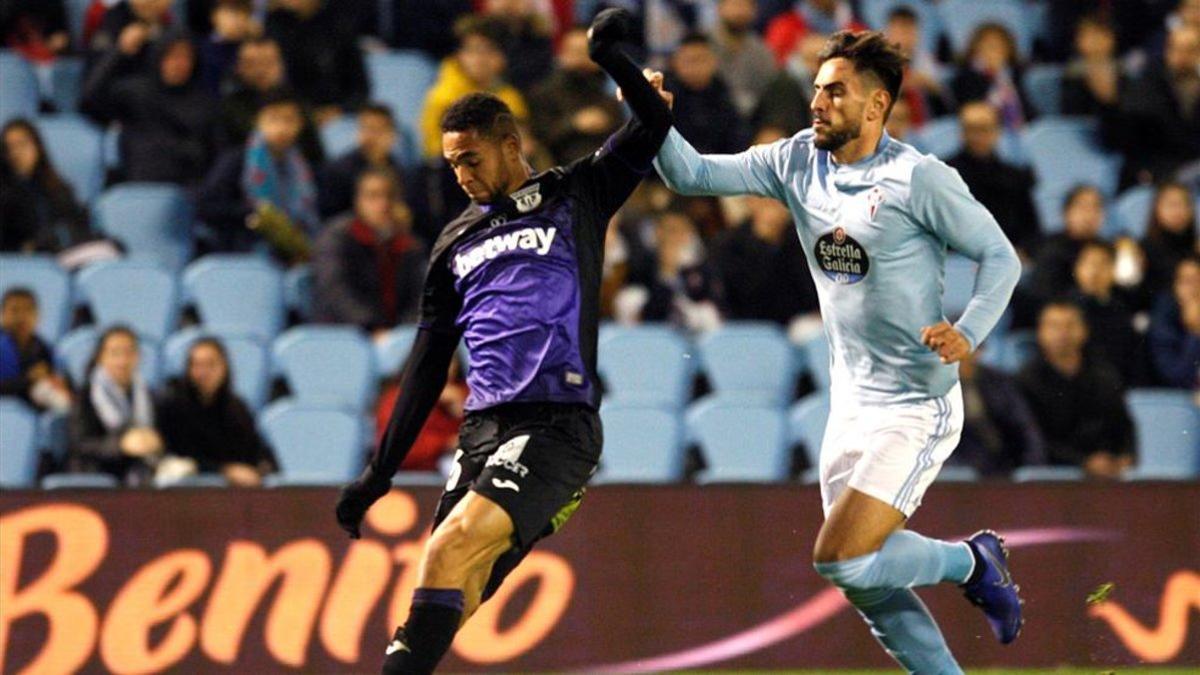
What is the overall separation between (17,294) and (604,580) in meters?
3.73

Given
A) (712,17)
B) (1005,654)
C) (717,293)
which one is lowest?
(1005,654)

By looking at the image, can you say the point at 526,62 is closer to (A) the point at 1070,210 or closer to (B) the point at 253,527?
(A) the point at 1070,210

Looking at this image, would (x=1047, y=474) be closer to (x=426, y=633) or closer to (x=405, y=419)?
(x=405, y=419)

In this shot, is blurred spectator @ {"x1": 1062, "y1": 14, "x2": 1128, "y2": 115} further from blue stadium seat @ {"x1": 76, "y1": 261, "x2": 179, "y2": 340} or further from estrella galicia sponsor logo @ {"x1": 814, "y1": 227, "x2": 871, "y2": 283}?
estrella galicia sponsor logo @ {"x1": 814, "y1": 227, "x2": 871, "y2": 283}

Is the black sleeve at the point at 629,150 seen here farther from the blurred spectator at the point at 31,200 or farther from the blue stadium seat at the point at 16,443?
the blurred spectator at the point at 31,200

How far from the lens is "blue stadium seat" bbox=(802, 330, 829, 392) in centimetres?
1206

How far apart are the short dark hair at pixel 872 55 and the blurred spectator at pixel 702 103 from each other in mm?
6016

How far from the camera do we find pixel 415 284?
1227 cm

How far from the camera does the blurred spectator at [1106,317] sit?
12.4 m

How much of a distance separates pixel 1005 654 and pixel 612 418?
2584mm

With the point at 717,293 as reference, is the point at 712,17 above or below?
above

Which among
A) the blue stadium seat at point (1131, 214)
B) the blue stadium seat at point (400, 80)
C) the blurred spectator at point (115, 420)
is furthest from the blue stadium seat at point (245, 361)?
the blue stadium seat at point (1131, 214)

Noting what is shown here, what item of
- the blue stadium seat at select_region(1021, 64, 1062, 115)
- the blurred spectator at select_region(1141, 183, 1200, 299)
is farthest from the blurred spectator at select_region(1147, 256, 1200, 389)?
the blue stadium seat at select_region(1021, 64, 1062, 115)

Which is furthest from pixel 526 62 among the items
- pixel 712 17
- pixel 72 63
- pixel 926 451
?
pixel 926 451
